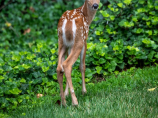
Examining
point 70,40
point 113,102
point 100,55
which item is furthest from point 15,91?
point 100,55

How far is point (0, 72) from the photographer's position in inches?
233

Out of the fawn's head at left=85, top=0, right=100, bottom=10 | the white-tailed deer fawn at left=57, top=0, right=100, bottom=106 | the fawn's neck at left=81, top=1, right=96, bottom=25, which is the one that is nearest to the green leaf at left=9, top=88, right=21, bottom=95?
the white-tailed deer fawn at left=57, top=0, right=100, bottom=106

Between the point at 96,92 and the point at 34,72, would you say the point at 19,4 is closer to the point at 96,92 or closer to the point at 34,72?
the point at 34,72

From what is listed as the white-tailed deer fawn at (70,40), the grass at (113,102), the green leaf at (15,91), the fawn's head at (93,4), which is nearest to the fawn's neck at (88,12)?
the fawn's head at (93,4)

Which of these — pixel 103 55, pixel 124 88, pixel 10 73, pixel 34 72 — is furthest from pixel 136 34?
pixel 10 73

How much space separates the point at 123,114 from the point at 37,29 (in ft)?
25.1

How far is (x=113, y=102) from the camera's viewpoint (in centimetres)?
447

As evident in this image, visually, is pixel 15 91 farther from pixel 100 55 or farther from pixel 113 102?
pixel 100 55

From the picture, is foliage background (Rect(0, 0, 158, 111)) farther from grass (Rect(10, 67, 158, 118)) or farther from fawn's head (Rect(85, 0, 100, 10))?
fawn's head (Rect(85, 0, 100, 10))

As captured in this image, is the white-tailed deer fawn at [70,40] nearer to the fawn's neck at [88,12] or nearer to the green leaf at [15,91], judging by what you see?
the fawn's neck at [88,12]

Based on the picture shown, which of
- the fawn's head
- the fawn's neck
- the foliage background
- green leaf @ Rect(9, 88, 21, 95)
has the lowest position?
green leaf @ Rect(9, 88, 21, 95)

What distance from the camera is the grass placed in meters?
4.05

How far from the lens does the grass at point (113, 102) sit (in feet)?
13.3

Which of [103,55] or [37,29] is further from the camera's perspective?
[37,29]
